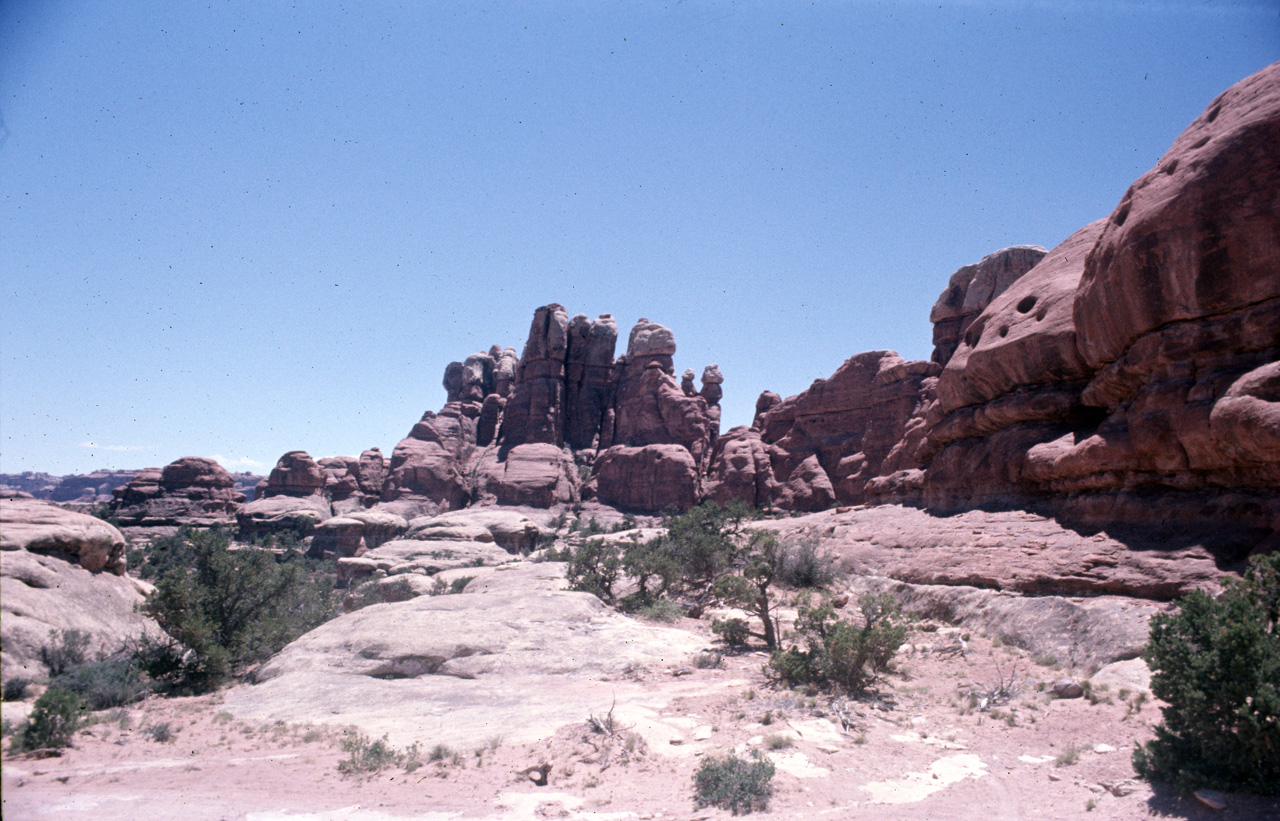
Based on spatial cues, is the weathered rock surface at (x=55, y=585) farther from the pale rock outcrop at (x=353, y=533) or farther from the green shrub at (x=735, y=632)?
the pale rock outcrop at (x=353, y=533)

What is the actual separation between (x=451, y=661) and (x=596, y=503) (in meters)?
49.5

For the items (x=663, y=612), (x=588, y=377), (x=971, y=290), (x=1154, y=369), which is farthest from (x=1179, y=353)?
(x=588, y=377)

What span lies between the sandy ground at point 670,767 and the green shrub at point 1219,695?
1.00ft

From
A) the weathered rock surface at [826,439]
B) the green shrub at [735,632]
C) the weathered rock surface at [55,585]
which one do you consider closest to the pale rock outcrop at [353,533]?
the weathered rock surface at [826,439]

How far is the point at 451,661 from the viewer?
14219 mm

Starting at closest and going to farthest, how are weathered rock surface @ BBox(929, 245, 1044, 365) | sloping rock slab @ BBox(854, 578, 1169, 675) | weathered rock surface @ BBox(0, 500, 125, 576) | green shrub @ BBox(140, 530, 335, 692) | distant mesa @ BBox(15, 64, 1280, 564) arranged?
sloping rock slab @ BBox(854, 578, 1169, 675) → weathered rock surface @ BBox(0, 500, 125, 576) → distant mesa @ BBox(15, 64, 1280, 564) → green shrub @ BBox(140, 530, 335, 692) → weathered rock surface @ BBox(929, 245, 1044, 365)

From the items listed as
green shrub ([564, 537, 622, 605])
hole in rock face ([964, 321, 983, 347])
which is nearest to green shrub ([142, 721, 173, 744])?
green shrub ([564, 537, 622, 605])

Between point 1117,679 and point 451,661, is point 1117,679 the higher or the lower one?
the higher one

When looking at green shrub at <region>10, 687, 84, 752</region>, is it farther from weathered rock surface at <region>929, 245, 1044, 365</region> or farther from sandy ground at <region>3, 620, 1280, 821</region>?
weathered rock surface at <region>929, 245, 1044, 365</region>

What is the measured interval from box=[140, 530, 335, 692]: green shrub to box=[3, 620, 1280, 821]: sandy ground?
1989 millimetres

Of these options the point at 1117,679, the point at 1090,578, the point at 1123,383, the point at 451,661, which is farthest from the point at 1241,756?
the point at 451,661

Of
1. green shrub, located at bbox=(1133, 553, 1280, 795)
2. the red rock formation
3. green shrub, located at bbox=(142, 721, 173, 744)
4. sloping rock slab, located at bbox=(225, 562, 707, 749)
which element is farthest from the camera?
the red rock formation

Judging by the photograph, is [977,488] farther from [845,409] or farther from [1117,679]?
[845,409]

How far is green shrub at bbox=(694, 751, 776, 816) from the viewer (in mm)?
7422
